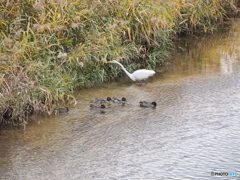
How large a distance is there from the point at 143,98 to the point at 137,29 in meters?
2.03

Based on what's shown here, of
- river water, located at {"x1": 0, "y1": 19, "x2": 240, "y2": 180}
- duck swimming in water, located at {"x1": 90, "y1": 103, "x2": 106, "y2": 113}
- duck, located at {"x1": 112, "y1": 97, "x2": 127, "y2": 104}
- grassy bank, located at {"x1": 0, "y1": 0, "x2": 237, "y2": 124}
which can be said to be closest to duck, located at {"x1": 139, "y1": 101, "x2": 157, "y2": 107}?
river water, located at {"x1": 0, "y1": 19, "x2": 240, "y2": 180}

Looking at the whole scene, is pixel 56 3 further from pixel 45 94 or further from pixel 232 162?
pixel 232 162

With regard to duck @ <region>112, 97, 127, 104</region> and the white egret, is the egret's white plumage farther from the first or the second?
duck @ <region>112, 97, 127, 104</region>

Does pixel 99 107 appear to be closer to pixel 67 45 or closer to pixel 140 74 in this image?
pixel 140 74

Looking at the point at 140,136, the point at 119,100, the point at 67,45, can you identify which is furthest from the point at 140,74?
the point at 140,136

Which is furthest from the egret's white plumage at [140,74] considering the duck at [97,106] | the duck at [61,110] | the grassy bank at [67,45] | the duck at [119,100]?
the duck at [61,110]

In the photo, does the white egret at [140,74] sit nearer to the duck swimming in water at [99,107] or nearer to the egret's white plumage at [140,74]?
the egret's white plumage at [140,74]

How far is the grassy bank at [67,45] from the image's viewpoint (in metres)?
5.88

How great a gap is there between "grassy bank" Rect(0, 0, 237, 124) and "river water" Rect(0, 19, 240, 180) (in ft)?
0.99

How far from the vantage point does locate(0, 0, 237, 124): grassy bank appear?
5.88 m

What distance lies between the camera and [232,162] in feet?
14.5

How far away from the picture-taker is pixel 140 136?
205 inches

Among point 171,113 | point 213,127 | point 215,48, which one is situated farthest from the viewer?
point 215,48

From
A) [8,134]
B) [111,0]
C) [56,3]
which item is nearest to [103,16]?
[111,0]
